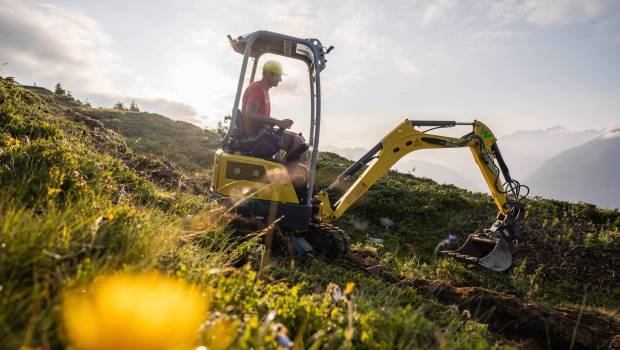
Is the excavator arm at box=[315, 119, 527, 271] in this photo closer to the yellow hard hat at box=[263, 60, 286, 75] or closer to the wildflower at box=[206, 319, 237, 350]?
the yellow hard hat at box=[263, 60, 286, 75]

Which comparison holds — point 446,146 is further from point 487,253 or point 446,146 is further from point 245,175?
point 245,175

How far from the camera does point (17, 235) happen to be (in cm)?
228

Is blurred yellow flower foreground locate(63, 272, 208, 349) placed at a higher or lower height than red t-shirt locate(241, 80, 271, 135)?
lower

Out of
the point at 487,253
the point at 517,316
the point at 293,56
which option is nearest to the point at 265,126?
the point at 293,56

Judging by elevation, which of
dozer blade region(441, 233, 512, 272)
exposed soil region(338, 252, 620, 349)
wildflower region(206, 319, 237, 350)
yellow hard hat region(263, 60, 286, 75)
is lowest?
exposed soil region(338, 252, 620, 349)

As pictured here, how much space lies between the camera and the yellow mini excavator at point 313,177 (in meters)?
6.79

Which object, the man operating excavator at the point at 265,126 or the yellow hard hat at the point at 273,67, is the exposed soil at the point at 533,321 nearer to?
the man operating excavator at the point at 265,126

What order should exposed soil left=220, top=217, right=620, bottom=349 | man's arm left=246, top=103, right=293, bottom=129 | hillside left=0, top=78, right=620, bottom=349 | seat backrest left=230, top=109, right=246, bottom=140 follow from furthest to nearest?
seat backrest left=230, top=109, right=246, bottom=140, man's arm left=246, top=103, right=293, bottom=129, exposed soil left=220, top=217, right=620, bottom=349, hillside left=0, top=78, right=620, bottom=349

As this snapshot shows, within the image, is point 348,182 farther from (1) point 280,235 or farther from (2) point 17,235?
(2) point 17,235

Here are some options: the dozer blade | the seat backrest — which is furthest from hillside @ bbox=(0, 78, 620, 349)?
the seat backrest

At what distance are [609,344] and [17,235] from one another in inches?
214

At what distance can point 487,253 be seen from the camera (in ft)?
26.8

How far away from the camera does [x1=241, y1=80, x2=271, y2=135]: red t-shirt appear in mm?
6863

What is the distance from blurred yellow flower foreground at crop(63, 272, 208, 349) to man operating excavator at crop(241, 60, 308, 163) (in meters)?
4.61
